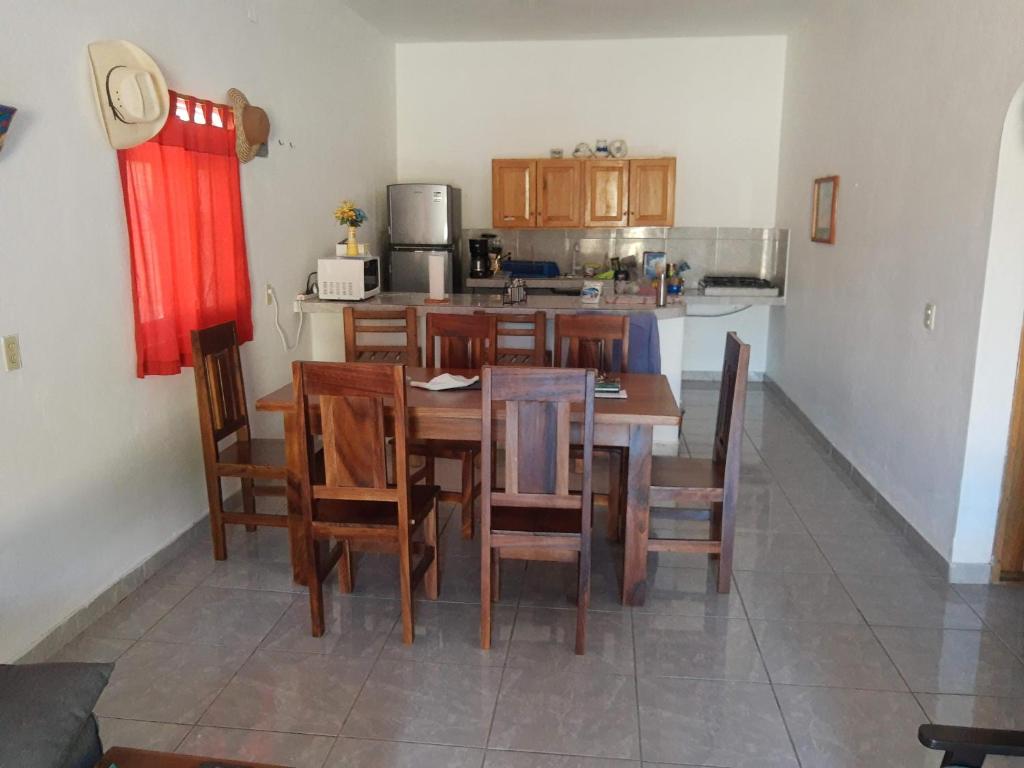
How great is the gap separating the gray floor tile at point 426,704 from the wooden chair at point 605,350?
3.85 feet

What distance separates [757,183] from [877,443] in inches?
123

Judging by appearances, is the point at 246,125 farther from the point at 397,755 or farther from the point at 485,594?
the point at 397,755

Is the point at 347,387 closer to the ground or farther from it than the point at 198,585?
farther from it

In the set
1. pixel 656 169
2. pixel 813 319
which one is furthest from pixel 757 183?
pixel 813 319

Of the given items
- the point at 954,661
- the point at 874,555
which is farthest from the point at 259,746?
the point at 874,555

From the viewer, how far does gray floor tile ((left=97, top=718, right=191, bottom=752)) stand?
7.16ft

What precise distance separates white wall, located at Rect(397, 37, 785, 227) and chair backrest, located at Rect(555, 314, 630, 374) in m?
3.17

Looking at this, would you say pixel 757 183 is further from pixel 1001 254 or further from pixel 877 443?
pixel 1001 254

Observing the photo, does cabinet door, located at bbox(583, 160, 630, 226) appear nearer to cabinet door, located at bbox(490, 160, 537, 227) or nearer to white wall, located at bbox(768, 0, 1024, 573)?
cabinet door, located at bbox(490, 160, 537, 227)

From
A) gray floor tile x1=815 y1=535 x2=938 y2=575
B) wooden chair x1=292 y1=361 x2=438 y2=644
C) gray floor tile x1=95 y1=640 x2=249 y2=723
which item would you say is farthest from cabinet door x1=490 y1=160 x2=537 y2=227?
gray floor tile x1=95 y1=640 x2=249 y2=723

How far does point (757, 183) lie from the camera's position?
20.9 ft

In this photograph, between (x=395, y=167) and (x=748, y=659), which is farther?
(x=395, y=167)

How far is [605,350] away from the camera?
12.2ft

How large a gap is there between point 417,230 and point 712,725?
4.66 m
